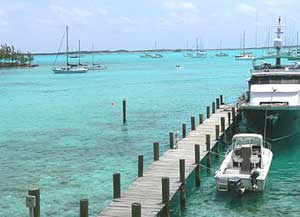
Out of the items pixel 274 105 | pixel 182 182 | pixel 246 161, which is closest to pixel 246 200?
pixel 246 161

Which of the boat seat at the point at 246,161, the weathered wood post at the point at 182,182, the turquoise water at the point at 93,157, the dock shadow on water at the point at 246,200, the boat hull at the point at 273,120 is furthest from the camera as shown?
the boat hull at the point at 273,120

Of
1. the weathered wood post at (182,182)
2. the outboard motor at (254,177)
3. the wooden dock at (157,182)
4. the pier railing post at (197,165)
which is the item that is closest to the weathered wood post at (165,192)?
the wooden dock at (157,182)

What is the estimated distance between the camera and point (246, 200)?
74.1ft

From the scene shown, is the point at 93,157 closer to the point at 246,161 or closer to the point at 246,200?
the point at 246,161

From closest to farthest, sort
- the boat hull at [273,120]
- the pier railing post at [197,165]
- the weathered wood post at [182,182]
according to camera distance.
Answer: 1. the weathered wood post at [182,182]
2. the pier railing post at [197,165]
3. the boat hull at [273,120]

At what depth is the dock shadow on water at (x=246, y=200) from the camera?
21516 millimetres

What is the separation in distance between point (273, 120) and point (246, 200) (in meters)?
11.7

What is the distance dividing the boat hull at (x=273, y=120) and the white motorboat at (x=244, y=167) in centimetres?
659

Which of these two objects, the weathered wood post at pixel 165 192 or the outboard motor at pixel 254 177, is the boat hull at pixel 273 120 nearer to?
the outboard motor at pixel 254 177

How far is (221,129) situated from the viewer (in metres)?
33.8

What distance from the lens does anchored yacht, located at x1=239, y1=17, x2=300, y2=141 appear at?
33.4 m

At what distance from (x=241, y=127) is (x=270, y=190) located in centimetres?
1516

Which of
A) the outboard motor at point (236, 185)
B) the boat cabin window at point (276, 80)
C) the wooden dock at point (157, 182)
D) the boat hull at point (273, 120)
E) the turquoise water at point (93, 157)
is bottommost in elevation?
the turquoise water at point (93, 157)

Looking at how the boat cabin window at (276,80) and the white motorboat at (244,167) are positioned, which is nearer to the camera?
the white motorboat at (244,167)
